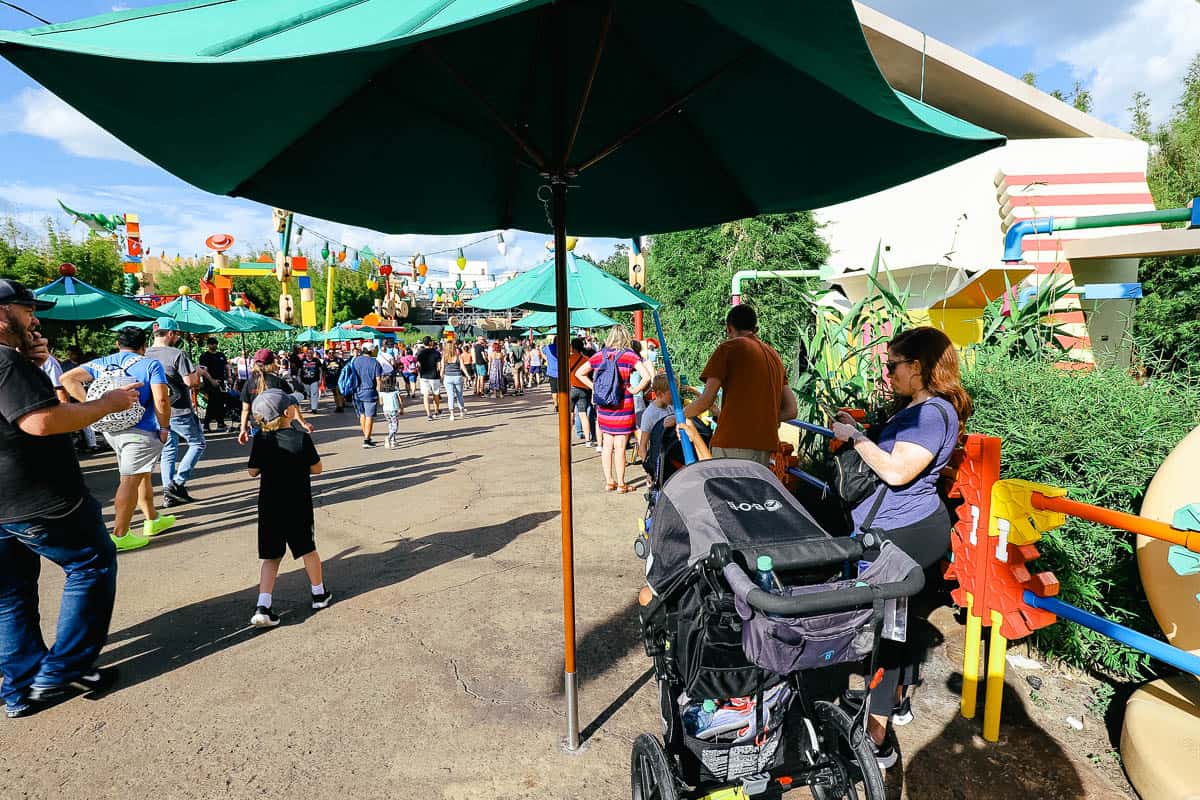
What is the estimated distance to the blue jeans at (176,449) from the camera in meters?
6.19

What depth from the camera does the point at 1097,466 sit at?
8.95 ft

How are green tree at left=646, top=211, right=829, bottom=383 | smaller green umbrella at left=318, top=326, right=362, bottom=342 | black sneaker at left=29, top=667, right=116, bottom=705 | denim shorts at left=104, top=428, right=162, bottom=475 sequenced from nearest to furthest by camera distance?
black sneaker at left=29, top=667, right=116, bottom=705 < denim shorts at left=104, top=428, right=162, bottom=475 < green tree at left=646, top=211, right=829, bottom=383 < smaller green umbrella at left=318, top=326, right=362, bottom=342

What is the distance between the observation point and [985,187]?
10.1 meters

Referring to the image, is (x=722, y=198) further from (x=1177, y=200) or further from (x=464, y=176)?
(x=1177, y=200)

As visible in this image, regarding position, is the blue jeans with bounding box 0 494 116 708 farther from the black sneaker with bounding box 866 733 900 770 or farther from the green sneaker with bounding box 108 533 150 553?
the black sneaker with bounding box 866 733 900 770

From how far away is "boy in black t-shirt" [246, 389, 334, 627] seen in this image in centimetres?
359

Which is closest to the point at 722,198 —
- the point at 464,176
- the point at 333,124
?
the point at 464,176

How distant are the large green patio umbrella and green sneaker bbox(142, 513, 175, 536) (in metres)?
4.23

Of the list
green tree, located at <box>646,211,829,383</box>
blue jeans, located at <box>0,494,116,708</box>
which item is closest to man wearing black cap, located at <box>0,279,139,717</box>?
blue jeans, located at <box>0,494,116,708</box>

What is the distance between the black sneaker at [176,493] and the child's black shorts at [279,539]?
3787 millimetres

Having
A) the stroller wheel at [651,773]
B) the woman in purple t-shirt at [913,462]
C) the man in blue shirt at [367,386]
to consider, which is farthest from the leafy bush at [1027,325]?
the man in blue shirt at [367,386]

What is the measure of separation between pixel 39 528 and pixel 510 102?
10.3 ft

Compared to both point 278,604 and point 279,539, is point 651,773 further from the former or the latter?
point 278,604

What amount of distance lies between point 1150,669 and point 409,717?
11.7ft
